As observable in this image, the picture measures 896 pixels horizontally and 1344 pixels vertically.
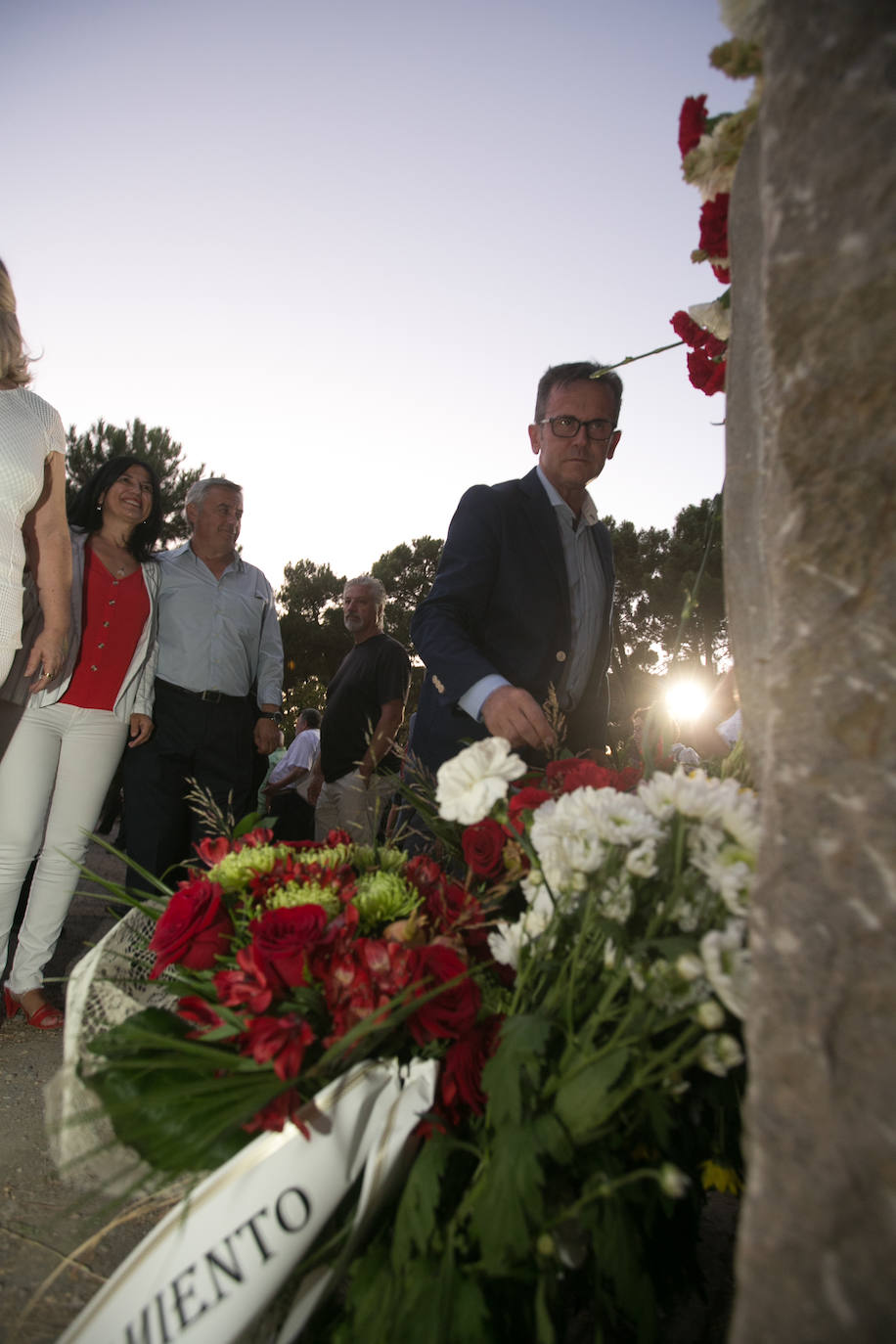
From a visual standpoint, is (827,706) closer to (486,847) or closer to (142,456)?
(486,847)

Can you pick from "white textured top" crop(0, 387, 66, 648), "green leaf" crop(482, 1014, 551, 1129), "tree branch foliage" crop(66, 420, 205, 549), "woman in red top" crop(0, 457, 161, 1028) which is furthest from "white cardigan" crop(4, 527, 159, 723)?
"tree branch foliage" crop(66, 420, 205, 549)

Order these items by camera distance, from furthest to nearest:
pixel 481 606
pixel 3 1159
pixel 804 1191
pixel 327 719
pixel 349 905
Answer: pixel 327 719 → pixel 481 606 → pixel 3 1159 → pixel 349 905 → pixel 804 1191

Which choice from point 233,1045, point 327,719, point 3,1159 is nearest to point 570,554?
point 233,1045

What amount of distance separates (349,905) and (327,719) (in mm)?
3942

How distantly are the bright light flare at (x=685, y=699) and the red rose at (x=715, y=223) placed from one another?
0.69 meters

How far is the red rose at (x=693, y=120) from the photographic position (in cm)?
111

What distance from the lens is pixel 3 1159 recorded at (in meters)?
2.10

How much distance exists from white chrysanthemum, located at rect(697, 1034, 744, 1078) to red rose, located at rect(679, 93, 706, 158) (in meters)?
1.17

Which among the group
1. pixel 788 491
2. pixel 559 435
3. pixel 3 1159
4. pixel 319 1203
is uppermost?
pixel 559 435

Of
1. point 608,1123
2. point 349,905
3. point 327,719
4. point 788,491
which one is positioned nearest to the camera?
point 788,491

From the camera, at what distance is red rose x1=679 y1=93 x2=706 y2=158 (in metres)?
1.11

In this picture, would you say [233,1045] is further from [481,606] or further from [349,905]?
[481,606]

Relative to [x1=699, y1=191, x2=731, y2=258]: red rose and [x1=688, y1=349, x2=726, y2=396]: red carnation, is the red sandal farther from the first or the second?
[x1=699, y1=191, x2=731, y2=258]: red rose

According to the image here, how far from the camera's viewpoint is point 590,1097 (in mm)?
857
